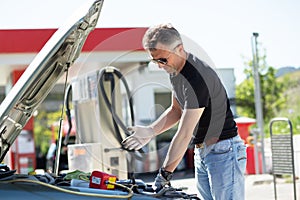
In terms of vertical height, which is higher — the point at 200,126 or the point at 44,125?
the point at 44,125

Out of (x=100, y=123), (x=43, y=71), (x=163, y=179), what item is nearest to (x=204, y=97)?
(x=163, y=179)

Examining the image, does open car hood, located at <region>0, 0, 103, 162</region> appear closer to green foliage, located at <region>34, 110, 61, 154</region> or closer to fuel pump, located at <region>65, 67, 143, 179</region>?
fuel pump, located at <region>65, 67, 143, 179</region>

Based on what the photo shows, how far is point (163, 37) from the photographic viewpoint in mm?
3602

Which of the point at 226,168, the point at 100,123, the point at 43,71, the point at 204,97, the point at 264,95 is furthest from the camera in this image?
the point at 264,95

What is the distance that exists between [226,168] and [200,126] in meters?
0.31

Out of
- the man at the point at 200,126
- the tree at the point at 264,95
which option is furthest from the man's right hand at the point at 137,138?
the tree at the point at 264,95

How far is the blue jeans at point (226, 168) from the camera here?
3779mm

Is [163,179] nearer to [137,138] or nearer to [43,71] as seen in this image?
[137,138]

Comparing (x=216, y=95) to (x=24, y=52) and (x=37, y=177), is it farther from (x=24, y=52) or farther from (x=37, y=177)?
(x=24, y=52)

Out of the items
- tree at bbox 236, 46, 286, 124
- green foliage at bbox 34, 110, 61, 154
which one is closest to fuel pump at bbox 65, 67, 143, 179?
tree at bbox 236, 46, 286, 124

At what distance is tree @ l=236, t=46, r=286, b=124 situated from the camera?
3375cm

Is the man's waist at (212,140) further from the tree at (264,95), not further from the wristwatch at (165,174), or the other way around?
the tree at (264,95)

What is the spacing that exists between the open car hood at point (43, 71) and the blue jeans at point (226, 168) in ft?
3.52

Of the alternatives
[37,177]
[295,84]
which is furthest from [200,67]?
[295,84]
